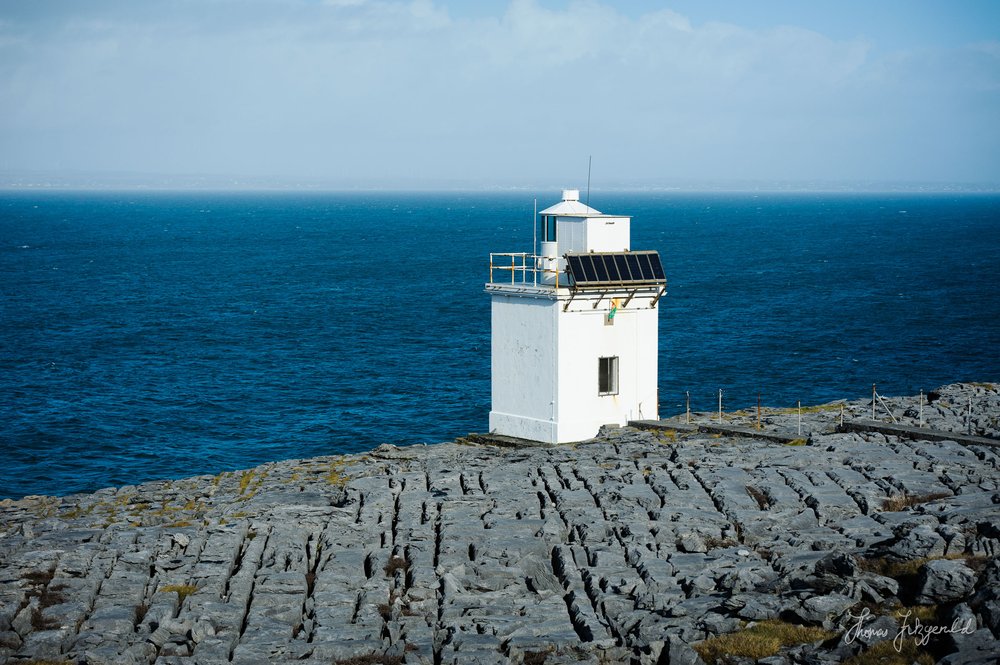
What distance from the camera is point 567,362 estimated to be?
3438 centimetres

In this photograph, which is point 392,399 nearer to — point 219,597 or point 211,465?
point 211,465

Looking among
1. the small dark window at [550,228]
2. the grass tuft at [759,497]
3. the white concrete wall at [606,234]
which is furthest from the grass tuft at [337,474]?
the grass tuft at [759,497]

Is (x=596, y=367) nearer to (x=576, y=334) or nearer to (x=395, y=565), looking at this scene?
(x=576, y=334)

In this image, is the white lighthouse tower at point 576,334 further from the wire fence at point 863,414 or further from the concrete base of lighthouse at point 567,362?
the wire fence at point 863,414

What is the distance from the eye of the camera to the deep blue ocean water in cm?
5109

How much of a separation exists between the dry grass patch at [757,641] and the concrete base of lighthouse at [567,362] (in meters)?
16.7

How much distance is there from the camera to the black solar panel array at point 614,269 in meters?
34.4

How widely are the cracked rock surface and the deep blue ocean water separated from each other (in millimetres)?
19903

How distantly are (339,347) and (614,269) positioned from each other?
4163cm

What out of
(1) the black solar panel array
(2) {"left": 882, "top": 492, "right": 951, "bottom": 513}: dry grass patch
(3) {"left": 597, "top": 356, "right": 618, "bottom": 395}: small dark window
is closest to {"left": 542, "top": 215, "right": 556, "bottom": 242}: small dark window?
(1) the black solar panel array

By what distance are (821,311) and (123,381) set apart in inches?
2048

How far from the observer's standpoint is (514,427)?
35844 millimetres

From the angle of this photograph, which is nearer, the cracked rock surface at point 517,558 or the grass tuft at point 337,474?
the cracked rock surface at point 517,558

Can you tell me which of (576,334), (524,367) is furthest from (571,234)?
(524,367)
